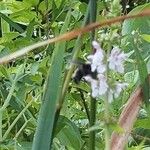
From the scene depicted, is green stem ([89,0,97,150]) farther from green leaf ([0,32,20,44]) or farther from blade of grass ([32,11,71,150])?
green leaf ([0,32,20,44])

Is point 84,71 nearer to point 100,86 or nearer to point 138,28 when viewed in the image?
point 100,86

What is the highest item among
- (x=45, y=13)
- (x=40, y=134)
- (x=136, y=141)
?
(x=45, y=13)

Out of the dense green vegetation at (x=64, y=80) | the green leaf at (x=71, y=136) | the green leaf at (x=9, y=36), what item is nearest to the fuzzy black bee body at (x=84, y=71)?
the dense green vegetation at (x=64, y=80)

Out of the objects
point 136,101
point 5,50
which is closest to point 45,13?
point 5,50

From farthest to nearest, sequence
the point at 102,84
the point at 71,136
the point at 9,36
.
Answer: the point at 9,36
the point at 71,136
the point at 102,84

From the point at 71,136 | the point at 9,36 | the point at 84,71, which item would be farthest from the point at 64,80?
the point at 9,36

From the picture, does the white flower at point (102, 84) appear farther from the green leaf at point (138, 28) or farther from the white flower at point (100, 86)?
the green leaf at point (138, 28)

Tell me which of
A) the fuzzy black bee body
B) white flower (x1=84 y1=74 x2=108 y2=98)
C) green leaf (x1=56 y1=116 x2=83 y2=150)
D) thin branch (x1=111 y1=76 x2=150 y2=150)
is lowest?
green leaf (x1=56 y1=116 x2=83 y2=150)

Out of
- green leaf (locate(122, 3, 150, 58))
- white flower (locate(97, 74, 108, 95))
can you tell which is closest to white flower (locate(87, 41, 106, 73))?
white flower (locate(97, 74, 108, 95))

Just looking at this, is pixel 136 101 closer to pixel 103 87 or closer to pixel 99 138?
pixel 103 87
